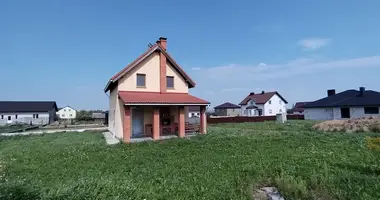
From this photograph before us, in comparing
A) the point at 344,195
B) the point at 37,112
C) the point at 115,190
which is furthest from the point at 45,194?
the point at 37,112

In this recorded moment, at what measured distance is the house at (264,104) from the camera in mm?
53425

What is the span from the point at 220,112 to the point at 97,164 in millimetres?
66572

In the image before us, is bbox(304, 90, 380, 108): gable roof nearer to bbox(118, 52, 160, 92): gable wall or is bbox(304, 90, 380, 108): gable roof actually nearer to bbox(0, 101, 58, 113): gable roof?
bbox(118, 52, 160, 92): gable wall

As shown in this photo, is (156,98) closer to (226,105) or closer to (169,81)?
(169,81)

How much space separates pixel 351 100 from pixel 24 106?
66.2 m

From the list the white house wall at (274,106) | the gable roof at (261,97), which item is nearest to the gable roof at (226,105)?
the gable roof at (261,97)

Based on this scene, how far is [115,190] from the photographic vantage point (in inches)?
203

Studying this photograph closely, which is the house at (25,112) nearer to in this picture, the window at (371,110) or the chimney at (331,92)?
the window at (371,110)

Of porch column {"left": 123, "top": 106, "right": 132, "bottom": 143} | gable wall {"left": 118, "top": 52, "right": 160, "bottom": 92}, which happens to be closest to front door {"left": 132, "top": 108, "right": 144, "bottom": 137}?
gable wall {"left": 118, "top": 52, "right": 160, "bottom": 92}

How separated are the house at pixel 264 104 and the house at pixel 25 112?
1880 inches

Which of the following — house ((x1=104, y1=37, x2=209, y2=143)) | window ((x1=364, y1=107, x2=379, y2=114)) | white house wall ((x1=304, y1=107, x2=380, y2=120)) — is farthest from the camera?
white house wall ((x1=304, y1=107, x2=380, y2=120))

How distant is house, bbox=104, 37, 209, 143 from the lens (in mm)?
17234

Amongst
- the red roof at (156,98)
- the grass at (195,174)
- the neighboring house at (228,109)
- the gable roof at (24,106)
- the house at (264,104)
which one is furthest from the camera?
the neighboring house at (228,109)

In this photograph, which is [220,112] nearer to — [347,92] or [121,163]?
[347,92]
